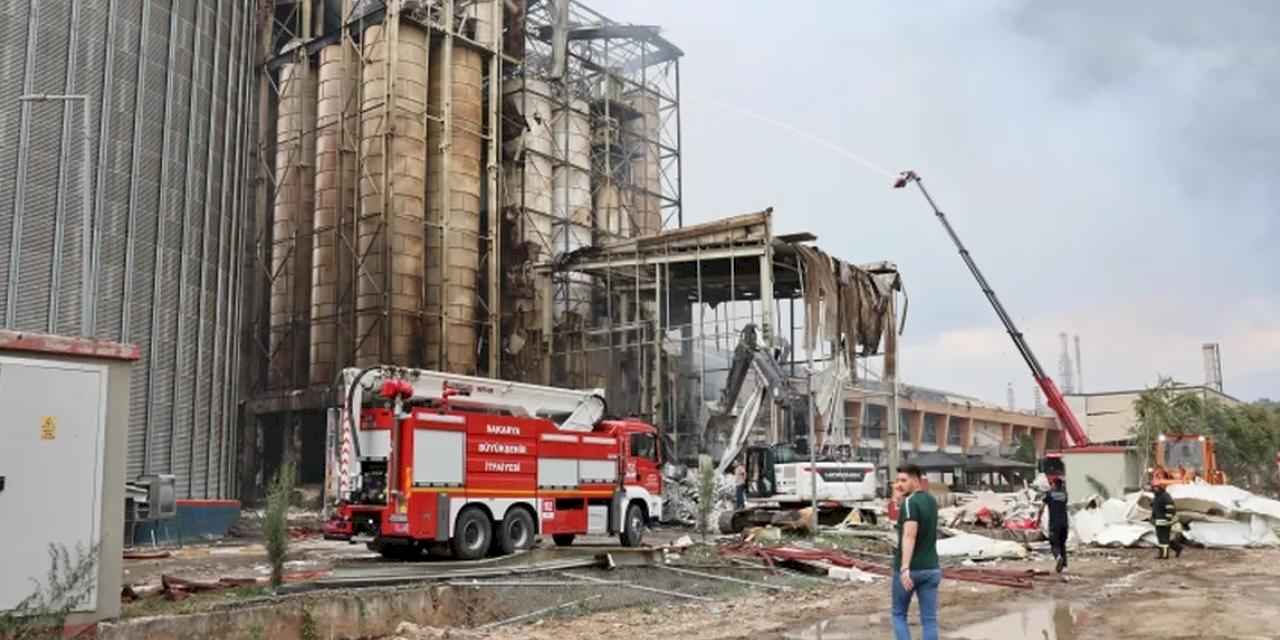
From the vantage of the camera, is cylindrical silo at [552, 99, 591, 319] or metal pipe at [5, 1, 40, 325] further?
cylindrical silo at [552, 99, 591, 319]

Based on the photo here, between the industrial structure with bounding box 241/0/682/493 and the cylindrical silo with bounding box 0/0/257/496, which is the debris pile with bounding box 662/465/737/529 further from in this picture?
the cylindrical silo with bounding box 0/0/257/496

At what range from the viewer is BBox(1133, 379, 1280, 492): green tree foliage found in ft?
157

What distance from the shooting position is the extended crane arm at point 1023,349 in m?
38.6

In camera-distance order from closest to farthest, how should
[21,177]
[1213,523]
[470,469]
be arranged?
[470,469]
[21,177]
[1213,523]

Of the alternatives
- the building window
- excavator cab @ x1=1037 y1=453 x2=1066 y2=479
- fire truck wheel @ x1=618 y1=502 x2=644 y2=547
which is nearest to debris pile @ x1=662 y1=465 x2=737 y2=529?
fire truck wheel @ x1=618 y1=502 x2=644 y2=547

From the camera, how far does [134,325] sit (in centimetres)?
2462

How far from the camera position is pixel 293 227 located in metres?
38.9

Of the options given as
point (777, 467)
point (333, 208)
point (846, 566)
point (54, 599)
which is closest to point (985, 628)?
point (846, 566)

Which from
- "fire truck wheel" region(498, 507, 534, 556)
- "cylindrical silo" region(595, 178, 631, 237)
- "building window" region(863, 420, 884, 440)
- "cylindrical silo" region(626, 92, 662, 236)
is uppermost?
"cylindrical silo" region(626, 92, 662, 236)

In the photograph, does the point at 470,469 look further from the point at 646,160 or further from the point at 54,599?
the point at 646,160

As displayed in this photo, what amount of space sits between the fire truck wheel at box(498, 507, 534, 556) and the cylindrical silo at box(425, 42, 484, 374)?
1593 cm

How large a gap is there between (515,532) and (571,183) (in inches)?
1017

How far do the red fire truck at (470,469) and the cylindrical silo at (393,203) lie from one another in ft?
45.6

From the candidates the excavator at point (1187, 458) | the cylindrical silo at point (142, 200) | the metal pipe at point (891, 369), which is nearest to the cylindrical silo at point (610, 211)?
the metal pipe at point (891, 369)
